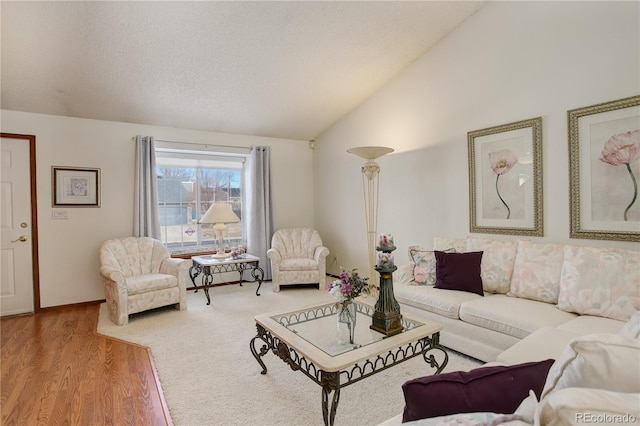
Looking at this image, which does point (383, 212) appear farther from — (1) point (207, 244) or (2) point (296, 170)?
(1) point (207, 244)

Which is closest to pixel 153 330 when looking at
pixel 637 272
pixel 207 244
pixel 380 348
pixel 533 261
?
pixel 207 244

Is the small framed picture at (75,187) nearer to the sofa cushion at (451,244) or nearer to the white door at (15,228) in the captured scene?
the white door at (15,228)

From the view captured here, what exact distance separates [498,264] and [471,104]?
1.72 meters

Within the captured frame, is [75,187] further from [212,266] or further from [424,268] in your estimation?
[424,268]

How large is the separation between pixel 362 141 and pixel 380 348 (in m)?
3.54

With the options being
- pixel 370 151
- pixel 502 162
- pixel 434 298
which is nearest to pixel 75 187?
pixel 370 151

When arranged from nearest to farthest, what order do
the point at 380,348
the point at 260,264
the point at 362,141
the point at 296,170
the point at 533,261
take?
1. the point at 380,348
2. the point at 533,261
3. the point at 362,141
4. the point at 260,264
5. the point at 296,170

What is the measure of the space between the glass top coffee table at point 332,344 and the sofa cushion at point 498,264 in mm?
807

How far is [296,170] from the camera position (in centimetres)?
586

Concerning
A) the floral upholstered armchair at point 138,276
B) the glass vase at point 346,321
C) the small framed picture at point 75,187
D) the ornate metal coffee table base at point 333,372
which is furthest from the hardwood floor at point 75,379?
the small framed picture at point 75,187

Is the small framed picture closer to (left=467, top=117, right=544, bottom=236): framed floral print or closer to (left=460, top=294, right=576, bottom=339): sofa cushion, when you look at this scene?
(left=460, top=294, right=576, bottom=339): sofa cushion

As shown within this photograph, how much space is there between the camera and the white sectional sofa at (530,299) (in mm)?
2102

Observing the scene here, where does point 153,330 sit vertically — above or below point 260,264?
below

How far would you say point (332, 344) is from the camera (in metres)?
2.00
